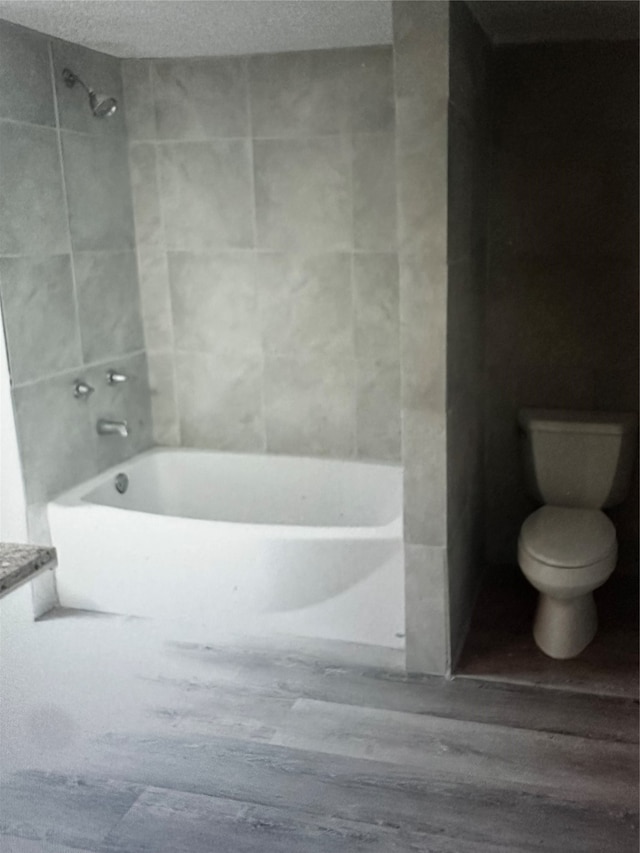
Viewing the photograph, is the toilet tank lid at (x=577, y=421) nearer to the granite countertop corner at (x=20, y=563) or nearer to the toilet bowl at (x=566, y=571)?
the toilet bowl at (x=566, y=571)

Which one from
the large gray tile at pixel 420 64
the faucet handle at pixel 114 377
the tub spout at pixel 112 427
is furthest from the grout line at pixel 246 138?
the tub spout at pixel 112 427

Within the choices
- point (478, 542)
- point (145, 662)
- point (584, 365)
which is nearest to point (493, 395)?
point (584, 365)

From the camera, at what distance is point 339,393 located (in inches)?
138

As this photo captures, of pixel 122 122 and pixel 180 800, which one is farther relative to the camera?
pixel 122 122

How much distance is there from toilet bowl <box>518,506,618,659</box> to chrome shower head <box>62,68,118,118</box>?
2170 millimetres

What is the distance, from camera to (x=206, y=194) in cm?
349

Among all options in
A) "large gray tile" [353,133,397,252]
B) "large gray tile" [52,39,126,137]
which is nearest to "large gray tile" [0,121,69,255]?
"large gray tile" [52,39,126,137]

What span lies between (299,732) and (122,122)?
2.51 meters

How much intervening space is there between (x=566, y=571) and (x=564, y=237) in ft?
4.34

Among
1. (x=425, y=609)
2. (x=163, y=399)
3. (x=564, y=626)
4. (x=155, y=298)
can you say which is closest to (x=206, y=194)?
(x=155, y=298)

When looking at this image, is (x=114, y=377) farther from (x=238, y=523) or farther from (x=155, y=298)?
(x=238, y=523)

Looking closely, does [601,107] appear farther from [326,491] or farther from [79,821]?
[79,821]

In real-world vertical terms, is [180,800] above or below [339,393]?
below

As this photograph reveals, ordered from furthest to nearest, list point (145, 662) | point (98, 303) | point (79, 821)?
point (98, 303) < point (145, 662) < point (79, 821)
